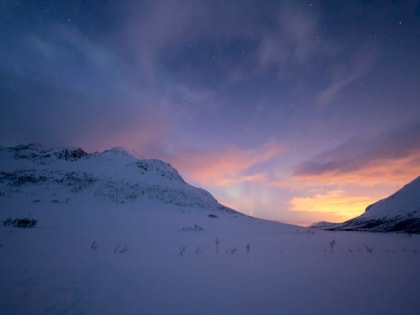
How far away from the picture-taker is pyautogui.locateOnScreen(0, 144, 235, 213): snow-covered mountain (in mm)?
45812

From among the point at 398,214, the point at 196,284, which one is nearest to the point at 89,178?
the point at 196,284

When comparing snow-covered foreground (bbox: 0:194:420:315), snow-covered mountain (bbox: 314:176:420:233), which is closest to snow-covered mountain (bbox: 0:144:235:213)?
snow-covered foreground (bbox: 0:194:420:315)

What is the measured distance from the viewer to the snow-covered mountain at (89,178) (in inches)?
1804

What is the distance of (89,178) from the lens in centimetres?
5662

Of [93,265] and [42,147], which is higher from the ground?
[42,147]

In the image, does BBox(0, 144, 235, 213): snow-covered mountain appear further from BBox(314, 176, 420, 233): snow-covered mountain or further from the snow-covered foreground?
BBox(314, 176, 420, 233): snow-covered mountain

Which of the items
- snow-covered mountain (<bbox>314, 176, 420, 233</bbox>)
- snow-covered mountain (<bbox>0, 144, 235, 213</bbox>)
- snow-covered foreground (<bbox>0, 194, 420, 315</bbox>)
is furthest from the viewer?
snow-covered mountain (<bbox>314, 176, 420, 233</bbox>)

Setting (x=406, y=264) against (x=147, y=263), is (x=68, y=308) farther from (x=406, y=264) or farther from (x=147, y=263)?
(x=406, y=264)

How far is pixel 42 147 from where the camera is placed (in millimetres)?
94188

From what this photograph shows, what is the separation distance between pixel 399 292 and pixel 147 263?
638 cm

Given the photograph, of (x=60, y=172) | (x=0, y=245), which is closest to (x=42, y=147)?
(x=60, y=172)

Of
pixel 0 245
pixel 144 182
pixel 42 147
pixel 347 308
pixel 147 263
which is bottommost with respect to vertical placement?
pixel 347 308

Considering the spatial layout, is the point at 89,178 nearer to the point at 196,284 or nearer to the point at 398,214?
the point at 196,284

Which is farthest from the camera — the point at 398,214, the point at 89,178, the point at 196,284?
the point at 398,214
